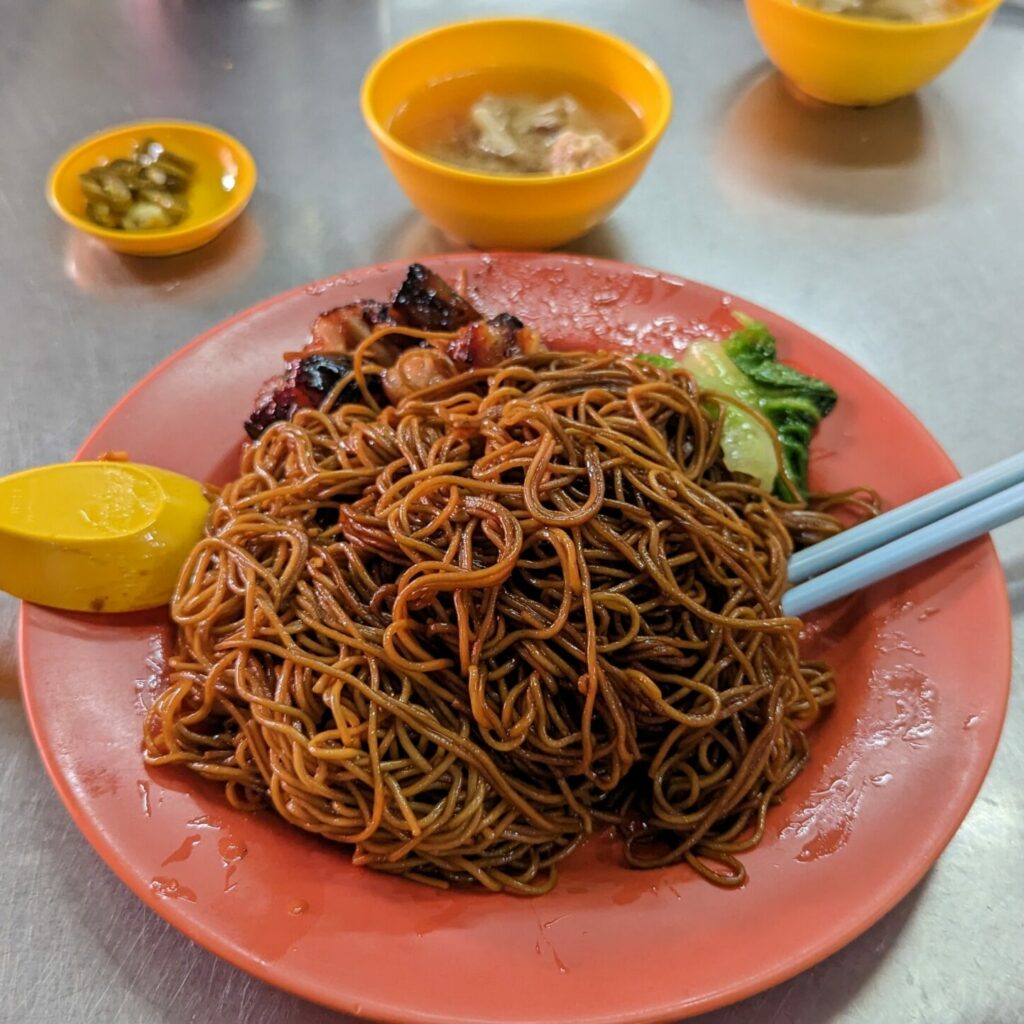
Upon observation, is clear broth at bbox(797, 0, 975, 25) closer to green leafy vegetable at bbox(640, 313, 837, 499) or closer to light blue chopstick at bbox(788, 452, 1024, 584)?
green leafy vegetable at bbox(640, 313, 837, 499)

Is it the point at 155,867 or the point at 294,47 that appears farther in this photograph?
the point at 294,47

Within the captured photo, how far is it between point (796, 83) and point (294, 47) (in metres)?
2.25

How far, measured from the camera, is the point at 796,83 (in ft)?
11.6

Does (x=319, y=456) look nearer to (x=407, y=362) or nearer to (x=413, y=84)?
(x=407, y=362)

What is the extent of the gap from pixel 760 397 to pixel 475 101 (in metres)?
1.55

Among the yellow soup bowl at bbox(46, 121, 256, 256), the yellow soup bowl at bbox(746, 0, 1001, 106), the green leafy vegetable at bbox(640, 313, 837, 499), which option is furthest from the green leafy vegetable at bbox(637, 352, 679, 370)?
the yellow soup bowl at bbox(746, 0, 1001, 106)

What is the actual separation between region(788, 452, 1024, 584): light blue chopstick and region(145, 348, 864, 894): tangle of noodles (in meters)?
0.10

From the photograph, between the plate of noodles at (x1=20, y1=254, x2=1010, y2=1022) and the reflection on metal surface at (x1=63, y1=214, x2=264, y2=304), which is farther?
the reflection on metal surface at (x1=63, y1=214, x2=264, y2=304)

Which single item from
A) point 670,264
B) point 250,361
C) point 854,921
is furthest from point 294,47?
point 854,921

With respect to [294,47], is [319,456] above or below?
below

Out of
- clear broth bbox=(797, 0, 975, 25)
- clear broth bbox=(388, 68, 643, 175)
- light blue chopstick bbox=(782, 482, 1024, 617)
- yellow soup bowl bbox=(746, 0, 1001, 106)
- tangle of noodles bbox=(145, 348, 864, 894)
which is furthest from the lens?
clear broth bbox=(797, 0, 975, 25)

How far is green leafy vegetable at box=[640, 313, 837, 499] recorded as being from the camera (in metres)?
1.99

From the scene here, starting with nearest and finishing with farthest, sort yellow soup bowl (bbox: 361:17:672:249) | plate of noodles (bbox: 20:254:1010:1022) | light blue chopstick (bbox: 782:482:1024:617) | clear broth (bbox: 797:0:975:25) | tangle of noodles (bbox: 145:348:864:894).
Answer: plate of noodles (bbox: 20:254:1010:1022)
tangle of noodles (bbox: 145:348:864:894)
light blue chopstick (bbox: 782:482:1024:617)
yellow soup bowl (bbox: 361:17:672:249)
clear broth (bbox: 797:0:975:25)

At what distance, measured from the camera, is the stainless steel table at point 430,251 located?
1.56 meters
